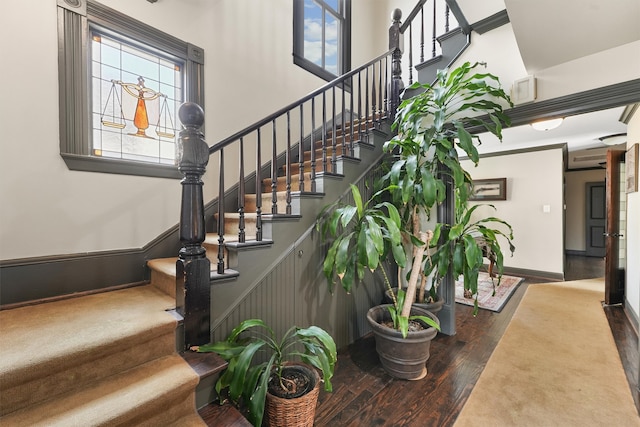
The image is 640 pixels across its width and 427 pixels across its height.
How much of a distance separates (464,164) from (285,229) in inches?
194

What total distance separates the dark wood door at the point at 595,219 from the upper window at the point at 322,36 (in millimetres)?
7362

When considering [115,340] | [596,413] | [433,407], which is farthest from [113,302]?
[596,413]

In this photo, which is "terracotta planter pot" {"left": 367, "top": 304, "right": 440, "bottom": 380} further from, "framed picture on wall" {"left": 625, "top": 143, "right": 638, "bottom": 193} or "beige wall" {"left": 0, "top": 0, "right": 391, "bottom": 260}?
"framed picture on wall" {"left": 625, "top": 143, "right": 638, "bottom": 193}

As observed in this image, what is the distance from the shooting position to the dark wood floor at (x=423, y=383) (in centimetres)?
156

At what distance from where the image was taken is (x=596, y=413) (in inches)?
62.0

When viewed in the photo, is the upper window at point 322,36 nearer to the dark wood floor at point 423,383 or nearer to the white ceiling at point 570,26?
the white ceiling at point 570,26

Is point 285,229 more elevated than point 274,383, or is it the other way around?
point 285,229

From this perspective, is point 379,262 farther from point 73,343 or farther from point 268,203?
point 73,343

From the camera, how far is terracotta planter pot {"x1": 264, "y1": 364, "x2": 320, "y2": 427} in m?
1.29

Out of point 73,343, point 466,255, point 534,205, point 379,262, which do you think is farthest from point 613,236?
point 73,343

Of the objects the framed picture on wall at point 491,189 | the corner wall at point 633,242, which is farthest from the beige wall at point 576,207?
the corner wall at point 633,242

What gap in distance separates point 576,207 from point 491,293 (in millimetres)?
5709

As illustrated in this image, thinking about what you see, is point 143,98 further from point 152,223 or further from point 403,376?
point 403,376

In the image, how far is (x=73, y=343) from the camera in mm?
1150
